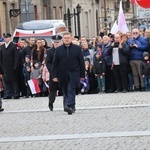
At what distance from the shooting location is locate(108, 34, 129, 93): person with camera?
2189cm

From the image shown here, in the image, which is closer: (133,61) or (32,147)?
(32,147)

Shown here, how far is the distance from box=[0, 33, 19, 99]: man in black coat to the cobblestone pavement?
7.33 feet

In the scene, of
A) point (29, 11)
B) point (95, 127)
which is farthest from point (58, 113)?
point (29, 11)

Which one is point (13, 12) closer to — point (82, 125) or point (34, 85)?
point (34, 85)

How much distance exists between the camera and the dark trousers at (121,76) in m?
22.0

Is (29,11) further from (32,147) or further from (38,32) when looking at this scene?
(32,147)

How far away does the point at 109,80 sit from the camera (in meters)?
22.5

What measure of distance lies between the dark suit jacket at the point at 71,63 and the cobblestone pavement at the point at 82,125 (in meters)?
0.83

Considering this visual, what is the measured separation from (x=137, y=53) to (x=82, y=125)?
779cm

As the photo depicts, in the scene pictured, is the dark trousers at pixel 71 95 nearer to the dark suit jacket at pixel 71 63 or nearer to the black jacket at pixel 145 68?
the dark suit jacket at pixel 71 63

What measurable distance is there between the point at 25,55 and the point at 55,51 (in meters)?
6.00

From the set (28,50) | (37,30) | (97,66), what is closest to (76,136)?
(97,66)

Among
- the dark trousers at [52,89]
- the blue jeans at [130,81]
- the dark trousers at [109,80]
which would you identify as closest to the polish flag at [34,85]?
the dark trousers at [109,80]

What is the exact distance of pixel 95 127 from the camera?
1403 cm
